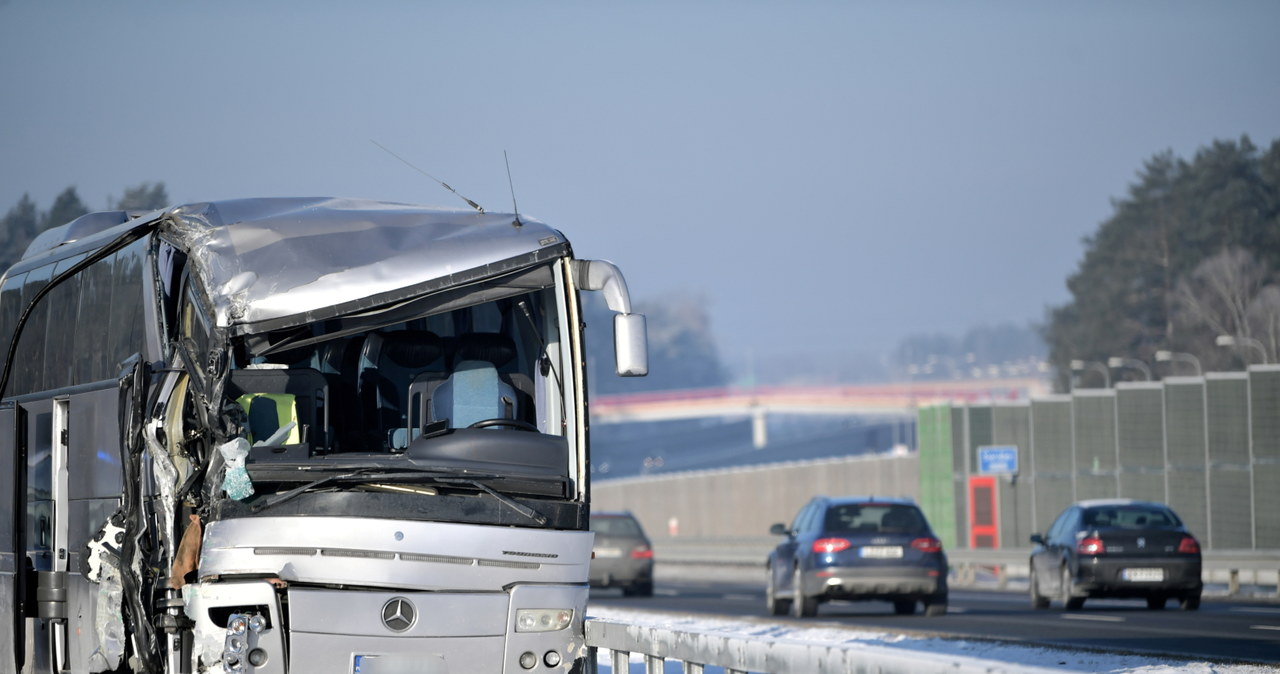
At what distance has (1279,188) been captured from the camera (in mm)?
108438

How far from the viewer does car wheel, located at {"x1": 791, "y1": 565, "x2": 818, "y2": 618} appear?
1040 inches

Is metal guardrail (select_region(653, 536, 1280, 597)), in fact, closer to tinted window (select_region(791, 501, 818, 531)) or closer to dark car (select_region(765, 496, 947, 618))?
dark car (select_region(765, 496, 947, 618))

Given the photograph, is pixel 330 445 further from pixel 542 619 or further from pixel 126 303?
pixel 126 303

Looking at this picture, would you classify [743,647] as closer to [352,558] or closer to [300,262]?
[352,558]

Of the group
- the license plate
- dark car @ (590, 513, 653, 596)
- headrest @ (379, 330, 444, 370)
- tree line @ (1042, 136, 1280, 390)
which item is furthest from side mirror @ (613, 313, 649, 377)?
tree line @ (1042, 136, 1280, 390)

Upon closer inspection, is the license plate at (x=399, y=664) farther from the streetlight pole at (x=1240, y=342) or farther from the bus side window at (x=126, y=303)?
the streetlight pole at (x=1240, y=342)

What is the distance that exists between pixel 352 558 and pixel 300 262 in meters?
1.65

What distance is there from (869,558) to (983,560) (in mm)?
15684

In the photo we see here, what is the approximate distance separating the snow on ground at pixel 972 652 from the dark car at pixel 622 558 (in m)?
11.7

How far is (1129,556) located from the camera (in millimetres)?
26984

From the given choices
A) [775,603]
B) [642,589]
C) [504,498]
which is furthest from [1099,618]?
[504,498]

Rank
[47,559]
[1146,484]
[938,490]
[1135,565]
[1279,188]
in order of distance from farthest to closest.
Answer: [1279,188] → [938,490] → [1146,484] → [1135,565] → [47,559]

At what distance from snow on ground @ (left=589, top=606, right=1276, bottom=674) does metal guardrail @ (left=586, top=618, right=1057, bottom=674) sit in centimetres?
13

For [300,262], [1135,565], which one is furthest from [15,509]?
[1135,565]
